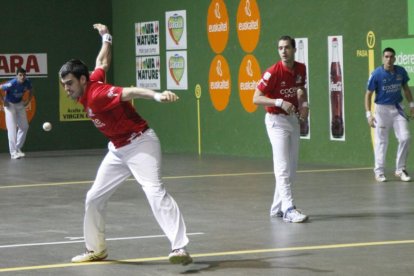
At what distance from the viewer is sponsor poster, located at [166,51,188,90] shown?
2523cm

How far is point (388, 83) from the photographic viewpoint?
670 inches

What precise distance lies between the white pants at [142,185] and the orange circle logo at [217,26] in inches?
559

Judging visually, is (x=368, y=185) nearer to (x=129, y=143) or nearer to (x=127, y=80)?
(x=129, y=143)

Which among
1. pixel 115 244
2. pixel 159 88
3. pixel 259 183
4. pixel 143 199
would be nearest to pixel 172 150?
pixel 159 88

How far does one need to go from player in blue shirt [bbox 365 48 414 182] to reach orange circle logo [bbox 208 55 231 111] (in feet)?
23.0

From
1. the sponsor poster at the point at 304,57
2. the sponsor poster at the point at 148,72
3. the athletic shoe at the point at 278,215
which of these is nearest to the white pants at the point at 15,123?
the sponsor poster at the point at 148,72

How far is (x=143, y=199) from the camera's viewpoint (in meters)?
15.3

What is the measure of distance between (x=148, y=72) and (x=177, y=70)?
51.1 inches

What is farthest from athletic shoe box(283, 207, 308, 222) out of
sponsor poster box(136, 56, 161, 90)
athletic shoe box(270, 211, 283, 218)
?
sponsor poster box(136, 56, 161, 90)

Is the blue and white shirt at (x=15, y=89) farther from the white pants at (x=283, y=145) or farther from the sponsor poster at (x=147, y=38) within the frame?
the white pants at (x=283, y=145)

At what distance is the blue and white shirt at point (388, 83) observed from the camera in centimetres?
1700

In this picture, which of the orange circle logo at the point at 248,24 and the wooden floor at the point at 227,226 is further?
the orange circle logo at the point at 248,24

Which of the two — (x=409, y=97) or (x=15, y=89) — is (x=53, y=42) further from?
(x=409, y=97)

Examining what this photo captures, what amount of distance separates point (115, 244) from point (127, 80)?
55.5ft
